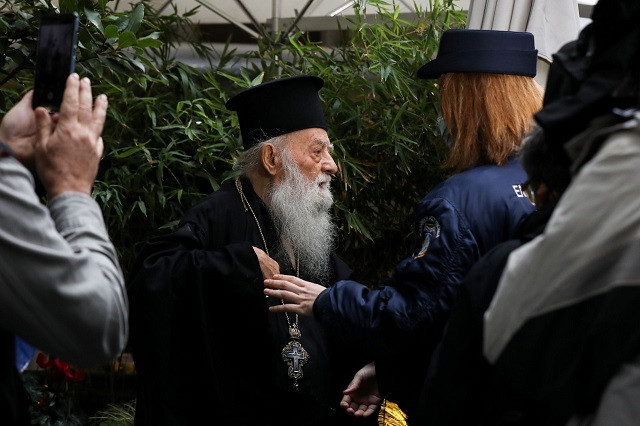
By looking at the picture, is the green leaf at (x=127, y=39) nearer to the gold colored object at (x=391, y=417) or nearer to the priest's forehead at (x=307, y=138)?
the priest's forehead at (x=307, y=138)

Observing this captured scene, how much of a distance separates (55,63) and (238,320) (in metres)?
1.87

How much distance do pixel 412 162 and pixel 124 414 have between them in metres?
2.29

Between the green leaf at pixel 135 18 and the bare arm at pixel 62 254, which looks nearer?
the bare arm at pixel 62 254

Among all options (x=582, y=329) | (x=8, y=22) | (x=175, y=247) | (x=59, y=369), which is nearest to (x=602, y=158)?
(x=582, y=329)

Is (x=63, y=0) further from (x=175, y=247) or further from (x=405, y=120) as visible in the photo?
(x=405, y=120)

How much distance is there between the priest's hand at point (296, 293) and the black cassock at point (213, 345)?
37 centimetres

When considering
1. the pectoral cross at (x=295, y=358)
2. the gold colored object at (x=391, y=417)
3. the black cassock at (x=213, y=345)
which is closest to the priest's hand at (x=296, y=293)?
the black cassock at (x=213, y=345)

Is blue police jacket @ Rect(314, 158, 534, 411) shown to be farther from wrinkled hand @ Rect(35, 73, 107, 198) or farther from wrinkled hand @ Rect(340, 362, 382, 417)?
wrinkled hand @ Rect(35, 73, 107, 198)

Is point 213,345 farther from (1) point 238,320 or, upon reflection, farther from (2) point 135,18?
(2) point 135,18

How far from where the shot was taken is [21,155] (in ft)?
7.33

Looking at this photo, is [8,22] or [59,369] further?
[59,369]

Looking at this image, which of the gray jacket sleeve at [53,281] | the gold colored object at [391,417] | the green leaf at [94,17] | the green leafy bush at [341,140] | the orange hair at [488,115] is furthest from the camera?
the green leafy bush at [341,140]

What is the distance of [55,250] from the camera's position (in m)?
1.96

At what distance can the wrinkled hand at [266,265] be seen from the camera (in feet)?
12.8
